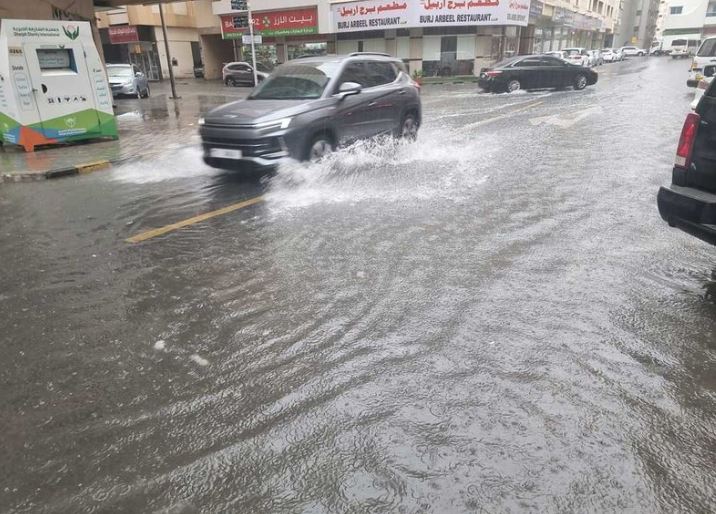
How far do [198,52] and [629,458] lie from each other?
45615mm

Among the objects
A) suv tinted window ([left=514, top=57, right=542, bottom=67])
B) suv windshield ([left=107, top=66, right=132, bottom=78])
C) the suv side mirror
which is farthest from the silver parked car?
the suv side mirror

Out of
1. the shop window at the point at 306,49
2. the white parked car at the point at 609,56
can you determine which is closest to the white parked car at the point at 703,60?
the shop window at the point at 306,49

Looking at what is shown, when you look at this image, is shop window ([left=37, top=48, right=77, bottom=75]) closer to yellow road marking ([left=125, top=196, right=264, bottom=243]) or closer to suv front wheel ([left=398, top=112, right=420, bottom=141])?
yellow road marking ([left=125, top=196, right=264, bottom=243])

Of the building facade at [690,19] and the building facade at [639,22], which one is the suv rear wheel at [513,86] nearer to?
the building facade at [690,19]

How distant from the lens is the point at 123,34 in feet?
128

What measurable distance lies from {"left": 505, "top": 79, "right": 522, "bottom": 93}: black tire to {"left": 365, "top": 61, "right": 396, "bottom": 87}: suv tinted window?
44.4 ft

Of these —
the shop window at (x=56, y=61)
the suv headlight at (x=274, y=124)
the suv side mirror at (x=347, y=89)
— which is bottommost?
the suv headlight at (x=274, y=124)

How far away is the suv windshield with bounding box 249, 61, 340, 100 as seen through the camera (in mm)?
8109

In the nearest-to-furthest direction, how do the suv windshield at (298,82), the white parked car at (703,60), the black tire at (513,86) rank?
1. the suv windshield at (298,82)
2. the white parked car at (703,60)
3. the black tire at (513,86)

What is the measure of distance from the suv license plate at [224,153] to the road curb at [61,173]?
9.96ft

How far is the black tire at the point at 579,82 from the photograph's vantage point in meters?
22.0

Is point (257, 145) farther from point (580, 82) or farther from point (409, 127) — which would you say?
point (580, 82)

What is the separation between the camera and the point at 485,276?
4.60 metres

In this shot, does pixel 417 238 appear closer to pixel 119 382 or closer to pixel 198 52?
pixel 119 382
